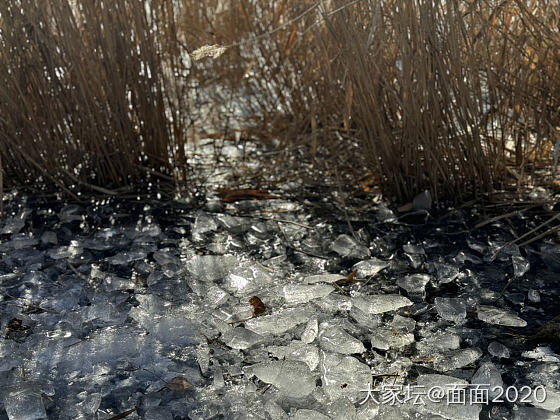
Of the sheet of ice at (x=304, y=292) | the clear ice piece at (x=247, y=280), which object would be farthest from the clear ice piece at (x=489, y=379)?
the clear ice piece at (x=247, y=280)

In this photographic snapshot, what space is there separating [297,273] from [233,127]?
4.07 ft

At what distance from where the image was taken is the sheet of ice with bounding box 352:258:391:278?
1530 millimetres

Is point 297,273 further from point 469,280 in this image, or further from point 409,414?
point 409,414

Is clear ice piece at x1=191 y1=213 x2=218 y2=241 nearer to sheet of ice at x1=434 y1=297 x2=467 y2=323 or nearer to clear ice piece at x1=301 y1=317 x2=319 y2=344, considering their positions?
clear ice piece at x1=301 y1=317 x2=319 y2=344

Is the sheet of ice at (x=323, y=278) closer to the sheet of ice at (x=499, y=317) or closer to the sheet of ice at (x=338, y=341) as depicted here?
the sheet of ice at (x=338, y=341)

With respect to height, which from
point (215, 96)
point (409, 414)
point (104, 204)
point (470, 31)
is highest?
point (470, 31)

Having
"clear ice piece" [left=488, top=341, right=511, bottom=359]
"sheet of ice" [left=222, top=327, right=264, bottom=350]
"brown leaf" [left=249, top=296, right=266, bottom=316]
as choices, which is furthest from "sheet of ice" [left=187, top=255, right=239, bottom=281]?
"clear ice piece" [left=488, top=341, right=511, bottom=359]

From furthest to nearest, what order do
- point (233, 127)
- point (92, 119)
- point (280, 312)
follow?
point (233, 127) < point (92, 119) < point (280, 312)

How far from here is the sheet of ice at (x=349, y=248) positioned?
5.34ft

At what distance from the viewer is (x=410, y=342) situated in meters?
1.26

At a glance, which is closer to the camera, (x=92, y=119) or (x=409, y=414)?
(x=409, y=414)

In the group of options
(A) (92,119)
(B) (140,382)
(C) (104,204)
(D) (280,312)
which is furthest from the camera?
(C) (104,204)

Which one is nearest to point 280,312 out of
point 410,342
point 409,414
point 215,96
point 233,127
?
point 410,342

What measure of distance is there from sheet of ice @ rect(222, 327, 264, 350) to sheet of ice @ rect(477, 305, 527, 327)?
0.43 m
